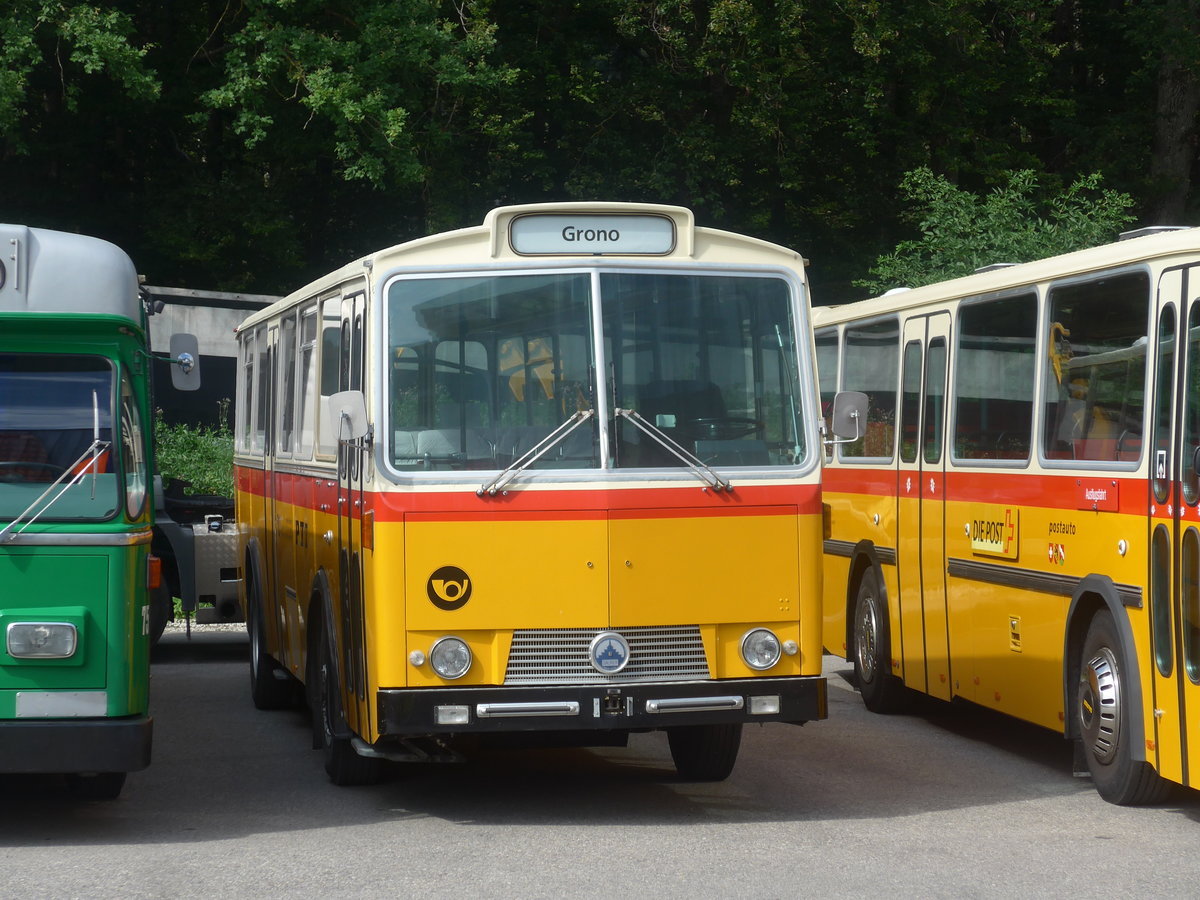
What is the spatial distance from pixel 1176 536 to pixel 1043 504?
66.4 inches

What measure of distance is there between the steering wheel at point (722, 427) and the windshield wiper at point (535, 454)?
520mm

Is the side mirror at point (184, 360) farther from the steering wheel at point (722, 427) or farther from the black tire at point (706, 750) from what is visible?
the black tire at point (706, 750)

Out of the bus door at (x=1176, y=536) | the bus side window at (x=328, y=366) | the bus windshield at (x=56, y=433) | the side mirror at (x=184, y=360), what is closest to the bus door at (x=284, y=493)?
the bus side window at (x=328, y=366)

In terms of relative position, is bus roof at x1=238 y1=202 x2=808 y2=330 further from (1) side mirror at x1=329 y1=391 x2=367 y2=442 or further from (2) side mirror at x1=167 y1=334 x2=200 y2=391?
(2) side mirror at x1=167 y1=334 x2=200 y2=391

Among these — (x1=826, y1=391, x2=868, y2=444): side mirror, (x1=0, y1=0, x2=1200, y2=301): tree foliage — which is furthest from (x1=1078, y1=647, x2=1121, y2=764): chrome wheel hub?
(x1=0, y1=0, x2=1200, y2=301): tree foliage

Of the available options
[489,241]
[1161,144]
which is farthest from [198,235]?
[489,241]

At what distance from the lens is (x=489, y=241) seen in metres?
8.55

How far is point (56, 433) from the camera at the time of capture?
7.97 meters

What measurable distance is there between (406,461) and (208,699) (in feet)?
20.6

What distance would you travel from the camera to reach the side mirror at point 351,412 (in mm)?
8352

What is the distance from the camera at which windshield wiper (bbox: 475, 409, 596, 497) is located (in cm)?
822

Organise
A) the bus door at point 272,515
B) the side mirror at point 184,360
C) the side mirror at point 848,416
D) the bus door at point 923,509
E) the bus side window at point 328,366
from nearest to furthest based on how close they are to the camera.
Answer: the side mirror at point 848,416 → the side mirror at point 184,360 → the bus side window at point 328,366 → the bus door at point 923,509 → the bus door at point 272,515

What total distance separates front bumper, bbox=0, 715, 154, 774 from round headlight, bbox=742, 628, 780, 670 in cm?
277

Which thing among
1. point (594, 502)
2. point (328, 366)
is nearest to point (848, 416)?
point (594, 502)
